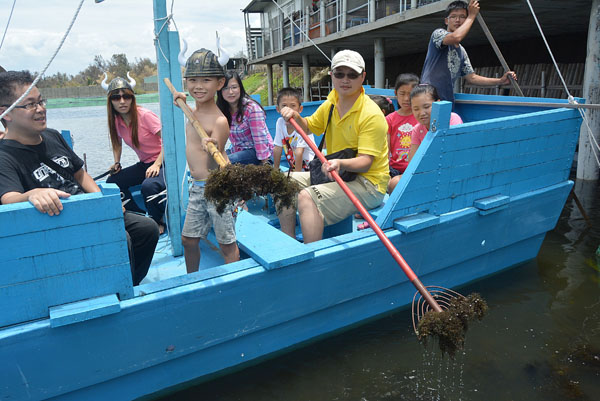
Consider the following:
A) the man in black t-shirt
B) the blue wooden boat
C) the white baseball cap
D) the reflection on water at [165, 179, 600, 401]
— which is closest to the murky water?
the reflection on water at [165, 179, 600, 401]

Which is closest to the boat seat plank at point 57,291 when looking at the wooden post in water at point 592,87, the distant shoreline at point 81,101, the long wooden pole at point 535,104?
the long wooden pole at point 535,104

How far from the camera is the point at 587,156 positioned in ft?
21.7

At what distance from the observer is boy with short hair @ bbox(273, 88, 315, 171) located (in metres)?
3.95

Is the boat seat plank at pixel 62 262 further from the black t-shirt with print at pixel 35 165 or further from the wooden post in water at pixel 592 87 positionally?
the wooden post in water at pixel 592 87

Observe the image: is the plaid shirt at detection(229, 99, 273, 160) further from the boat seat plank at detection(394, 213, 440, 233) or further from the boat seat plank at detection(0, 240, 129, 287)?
the boat seat plank at detection(0, 240, 129, 287)

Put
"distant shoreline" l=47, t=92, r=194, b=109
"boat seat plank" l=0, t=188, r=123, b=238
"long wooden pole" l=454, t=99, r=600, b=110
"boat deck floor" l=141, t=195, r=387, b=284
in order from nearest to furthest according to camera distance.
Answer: "boat seat plank" l=0, t=188, r=123, b=238, "boat deck floor" l=141, t=195, r=387, b=284, "long wooden pole" l=454, t=99, r=600, b=110, "distant shoreline" l=47, t=92, r=194, b=109

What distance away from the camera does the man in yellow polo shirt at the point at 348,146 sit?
2652 mm

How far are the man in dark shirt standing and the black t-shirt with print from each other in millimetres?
3108

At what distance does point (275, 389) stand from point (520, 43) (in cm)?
1282

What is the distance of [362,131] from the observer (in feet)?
8.80

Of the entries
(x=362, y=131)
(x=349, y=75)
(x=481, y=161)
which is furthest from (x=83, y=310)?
(x=481, y=161)

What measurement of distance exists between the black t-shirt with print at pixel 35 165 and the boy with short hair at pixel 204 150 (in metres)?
0.60

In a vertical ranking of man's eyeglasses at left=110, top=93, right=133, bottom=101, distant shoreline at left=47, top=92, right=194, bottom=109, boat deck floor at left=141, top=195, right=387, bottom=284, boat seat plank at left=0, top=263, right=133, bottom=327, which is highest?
distant shoreline at left=47, top=92, right=194, bottom=109

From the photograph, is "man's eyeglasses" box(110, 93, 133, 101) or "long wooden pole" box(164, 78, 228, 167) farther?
"man's eyeglasses" box(110, 93, 133, 101)
